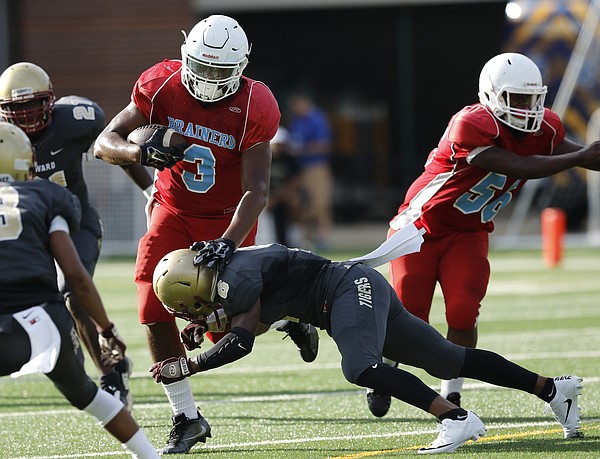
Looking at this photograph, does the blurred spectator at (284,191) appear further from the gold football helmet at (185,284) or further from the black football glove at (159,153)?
the gold football helmet at (185,284)

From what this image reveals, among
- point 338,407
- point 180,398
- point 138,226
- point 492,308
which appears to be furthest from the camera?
point 138,226

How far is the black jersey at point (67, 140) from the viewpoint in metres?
6.14

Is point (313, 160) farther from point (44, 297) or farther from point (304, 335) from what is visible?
point (44, 297)

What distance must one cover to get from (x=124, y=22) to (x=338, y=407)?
520 inches

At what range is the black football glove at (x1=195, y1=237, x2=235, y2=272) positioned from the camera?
15.9 ft

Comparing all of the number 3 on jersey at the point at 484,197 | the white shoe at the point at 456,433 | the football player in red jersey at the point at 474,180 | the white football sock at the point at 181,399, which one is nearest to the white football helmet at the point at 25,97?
the white football sock at the point at 181,399

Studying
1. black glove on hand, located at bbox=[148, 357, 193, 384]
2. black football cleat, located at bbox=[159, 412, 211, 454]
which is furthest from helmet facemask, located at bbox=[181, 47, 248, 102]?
black football cleat, located at bbox=[159, 412, 211, 454]

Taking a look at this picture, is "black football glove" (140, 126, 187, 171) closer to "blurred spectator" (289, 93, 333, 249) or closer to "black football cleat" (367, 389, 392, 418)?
"black football cleat" (367, 389, 392, 418)

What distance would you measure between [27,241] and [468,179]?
8.21 ft

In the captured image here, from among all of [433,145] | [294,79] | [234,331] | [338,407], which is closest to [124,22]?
[294,79]

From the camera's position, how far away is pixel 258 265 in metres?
4.96

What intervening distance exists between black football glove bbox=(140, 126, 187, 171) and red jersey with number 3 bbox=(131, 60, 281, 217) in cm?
29

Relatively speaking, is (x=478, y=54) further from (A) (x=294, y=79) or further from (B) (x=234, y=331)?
(B) (x=234, y=331)

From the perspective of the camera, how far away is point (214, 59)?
210 inches
